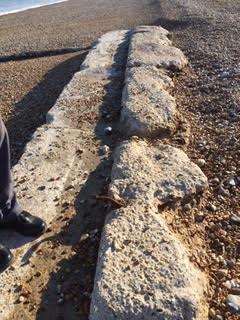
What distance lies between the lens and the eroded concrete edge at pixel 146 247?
2.45 metres

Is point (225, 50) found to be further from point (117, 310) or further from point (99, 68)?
point (117, 310)

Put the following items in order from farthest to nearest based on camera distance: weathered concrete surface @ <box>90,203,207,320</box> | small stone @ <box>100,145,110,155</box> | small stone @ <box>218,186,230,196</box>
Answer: small stone @ <box>100,145,110,155</box>, small stone @ <box>218,186,230,196</box>, weathered concrete surface @ <box>90,203,207,320</box>

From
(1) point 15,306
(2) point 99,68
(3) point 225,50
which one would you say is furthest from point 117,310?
(3) point 225,50

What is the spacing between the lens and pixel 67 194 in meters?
3.64

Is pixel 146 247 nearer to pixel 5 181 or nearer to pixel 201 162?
pixel 5 181

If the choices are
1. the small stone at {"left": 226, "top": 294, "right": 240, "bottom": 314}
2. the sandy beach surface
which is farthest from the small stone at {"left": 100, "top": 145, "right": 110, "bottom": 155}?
the small stone at {"left": 226, "top": 294, "right": 240, "bottom": 314}

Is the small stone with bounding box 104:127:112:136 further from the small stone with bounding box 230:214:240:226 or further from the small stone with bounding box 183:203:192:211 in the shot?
the small stone with bounding box 230:214:240:226

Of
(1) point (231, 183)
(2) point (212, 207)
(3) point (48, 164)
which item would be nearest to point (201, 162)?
(1) point (231, 183)

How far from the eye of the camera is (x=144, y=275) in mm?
2629

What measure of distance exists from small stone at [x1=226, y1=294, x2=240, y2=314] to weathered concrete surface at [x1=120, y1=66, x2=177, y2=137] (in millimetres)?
2056

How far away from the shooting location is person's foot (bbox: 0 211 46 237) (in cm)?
315

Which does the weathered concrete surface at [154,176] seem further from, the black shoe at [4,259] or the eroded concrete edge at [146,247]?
the black shoe at [4,259]

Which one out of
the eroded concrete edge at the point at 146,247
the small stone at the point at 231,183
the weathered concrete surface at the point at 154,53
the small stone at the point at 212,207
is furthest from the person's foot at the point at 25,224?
the weathered concrete surface at the point at 154,53

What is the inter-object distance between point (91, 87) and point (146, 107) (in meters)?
1.34
